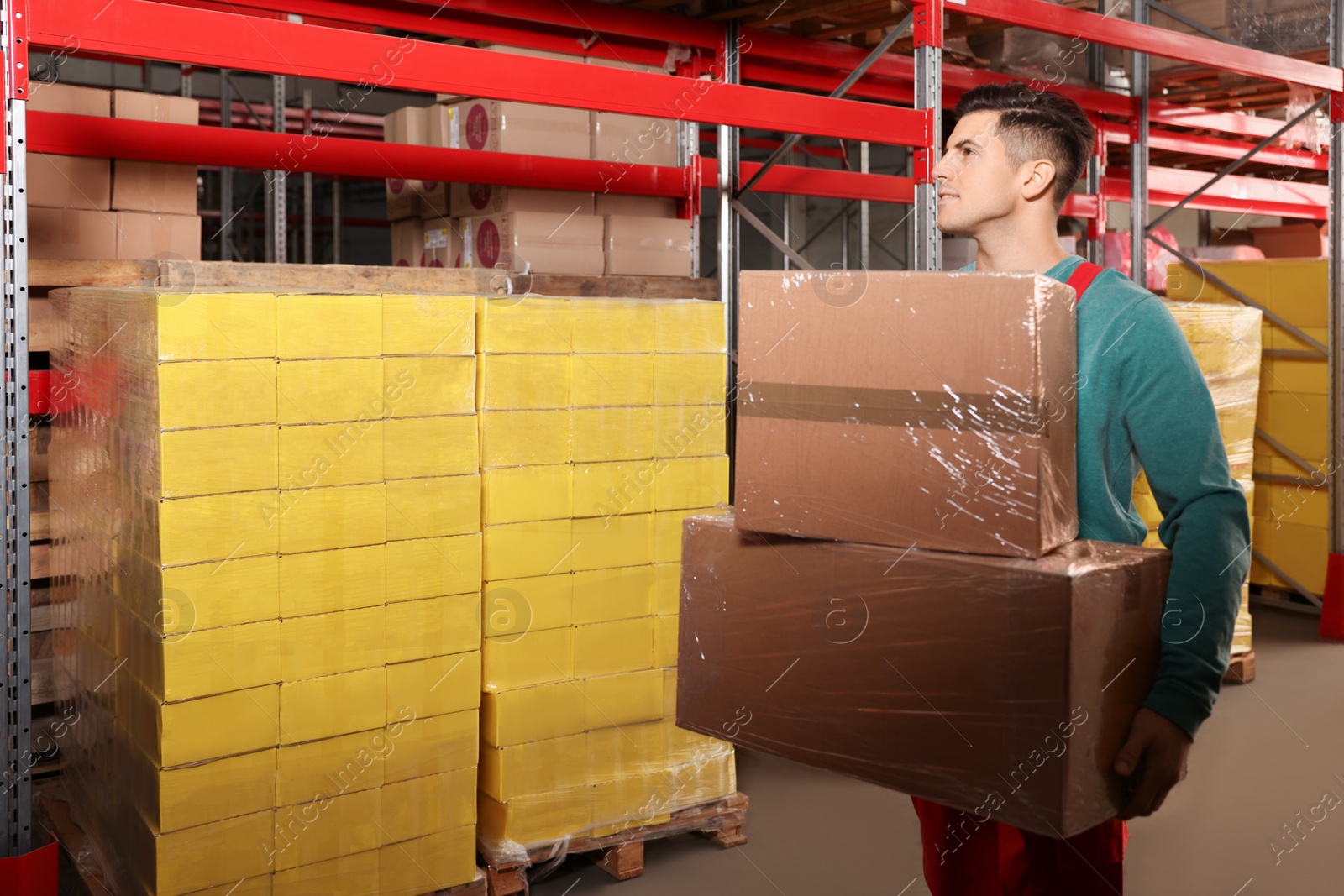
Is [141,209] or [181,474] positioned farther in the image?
[141,209]

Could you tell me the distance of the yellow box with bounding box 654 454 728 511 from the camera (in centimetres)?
431

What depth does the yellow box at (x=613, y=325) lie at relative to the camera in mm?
4098

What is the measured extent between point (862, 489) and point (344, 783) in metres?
2.41

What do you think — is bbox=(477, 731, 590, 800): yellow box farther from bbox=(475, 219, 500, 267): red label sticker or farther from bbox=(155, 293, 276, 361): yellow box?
bbox=(475, 219, 500, 267): red label sticker

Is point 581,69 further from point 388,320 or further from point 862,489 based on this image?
point 862,489

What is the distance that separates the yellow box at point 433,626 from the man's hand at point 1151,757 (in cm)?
244

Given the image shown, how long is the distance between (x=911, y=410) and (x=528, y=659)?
249 centimetres

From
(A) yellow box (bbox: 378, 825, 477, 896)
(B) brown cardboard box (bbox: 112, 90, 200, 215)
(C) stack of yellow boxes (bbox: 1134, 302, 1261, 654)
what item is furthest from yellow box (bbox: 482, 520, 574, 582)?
(C) stack of yellow boxes (bbox: 1134, 302, 1261, 654)

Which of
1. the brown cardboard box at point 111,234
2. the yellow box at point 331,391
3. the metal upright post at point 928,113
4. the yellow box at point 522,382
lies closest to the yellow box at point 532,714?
the yellow box at point 522,382

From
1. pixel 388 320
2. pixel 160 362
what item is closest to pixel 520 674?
pixel 388 320

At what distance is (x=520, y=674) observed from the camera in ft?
13.3

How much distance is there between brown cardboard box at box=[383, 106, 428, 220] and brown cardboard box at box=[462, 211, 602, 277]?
1.69ft

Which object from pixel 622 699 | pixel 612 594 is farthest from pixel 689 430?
pixel 622 699

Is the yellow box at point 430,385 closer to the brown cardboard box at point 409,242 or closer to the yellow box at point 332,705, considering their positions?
the yellow box at point 332,705
